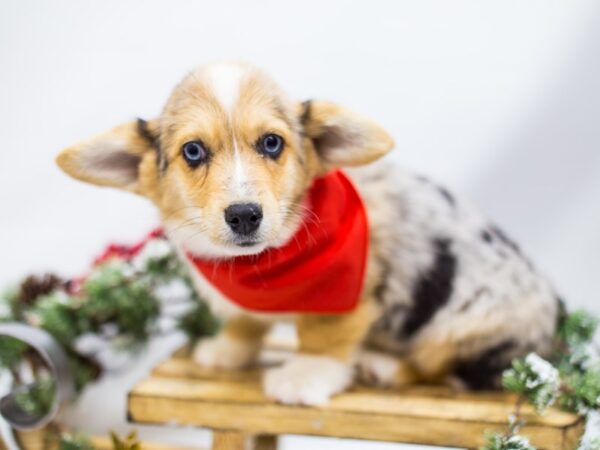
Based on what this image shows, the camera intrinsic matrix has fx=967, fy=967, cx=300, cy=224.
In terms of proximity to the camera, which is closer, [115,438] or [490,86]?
[115,438]

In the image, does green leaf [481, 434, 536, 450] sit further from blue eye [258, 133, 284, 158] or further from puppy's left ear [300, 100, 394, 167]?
blue eye [258, 133, 284, 158]

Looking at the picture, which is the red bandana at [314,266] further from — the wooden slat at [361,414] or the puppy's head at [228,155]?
the wooden slat at [361,414]

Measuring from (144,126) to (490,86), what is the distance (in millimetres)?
1398

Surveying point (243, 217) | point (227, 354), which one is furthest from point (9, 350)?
point (243, 217)

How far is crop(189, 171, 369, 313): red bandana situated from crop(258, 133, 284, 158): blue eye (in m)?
0.21

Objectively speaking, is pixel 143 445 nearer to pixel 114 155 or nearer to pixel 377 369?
pixel 377 369

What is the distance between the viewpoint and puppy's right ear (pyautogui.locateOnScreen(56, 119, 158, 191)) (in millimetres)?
2324

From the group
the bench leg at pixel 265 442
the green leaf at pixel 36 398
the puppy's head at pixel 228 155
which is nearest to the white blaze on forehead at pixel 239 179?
the puppy's head at pixel 228 155

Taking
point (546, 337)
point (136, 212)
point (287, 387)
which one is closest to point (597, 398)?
point (546, 337)

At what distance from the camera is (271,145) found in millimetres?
2273

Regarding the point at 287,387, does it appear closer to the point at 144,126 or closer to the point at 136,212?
the point at 144,126

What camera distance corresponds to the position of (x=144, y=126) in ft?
7.80

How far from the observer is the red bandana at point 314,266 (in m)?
2.44

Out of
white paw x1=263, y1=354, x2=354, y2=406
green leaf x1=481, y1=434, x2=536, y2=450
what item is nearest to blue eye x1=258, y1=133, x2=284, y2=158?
white paw x1=263, y1=354, x2=354, y2=406
